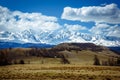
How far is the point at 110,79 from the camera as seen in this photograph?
46.1m

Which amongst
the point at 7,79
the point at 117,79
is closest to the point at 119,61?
the point at 117,79

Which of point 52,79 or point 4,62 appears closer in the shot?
point 52,79

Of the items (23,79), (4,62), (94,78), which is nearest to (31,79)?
(23,79)

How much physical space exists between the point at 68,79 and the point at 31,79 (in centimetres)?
740

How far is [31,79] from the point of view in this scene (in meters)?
45.6

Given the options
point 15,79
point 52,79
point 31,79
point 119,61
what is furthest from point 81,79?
point 119,61

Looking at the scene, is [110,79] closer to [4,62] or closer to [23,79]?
[23,79]

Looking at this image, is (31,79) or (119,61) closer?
(31,79)

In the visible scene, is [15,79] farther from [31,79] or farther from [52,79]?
[52,79]

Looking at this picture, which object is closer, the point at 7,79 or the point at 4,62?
the point at 7,79

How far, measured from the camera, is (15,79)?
4594cm

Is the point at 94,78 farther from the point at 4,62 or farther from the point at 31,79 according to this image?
the point at 4,62

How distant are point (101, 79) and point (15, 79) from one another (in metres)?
17.3

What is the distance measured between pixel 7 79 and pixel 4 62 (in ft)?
347
